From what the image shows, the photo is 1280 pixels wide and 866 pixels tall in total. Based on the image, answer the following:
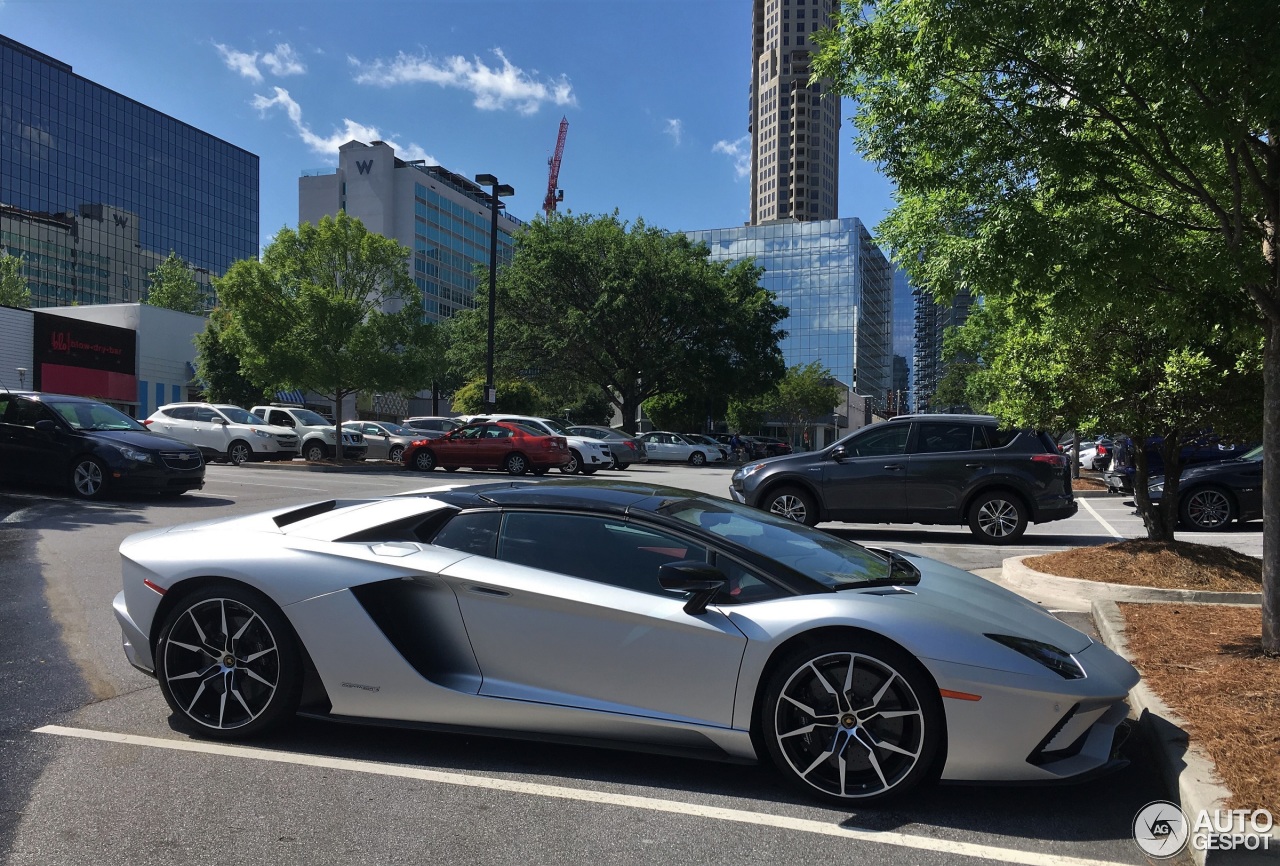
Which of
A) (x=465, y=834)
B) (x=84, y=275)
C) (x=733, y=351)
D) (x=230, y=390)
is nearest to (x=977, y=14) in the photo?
(x=465, y=834)

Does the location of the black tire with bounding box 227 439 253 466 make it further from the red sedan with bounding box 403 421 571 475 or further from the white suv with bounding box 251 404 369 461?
the red sedan with bounding box 403 421 571 475

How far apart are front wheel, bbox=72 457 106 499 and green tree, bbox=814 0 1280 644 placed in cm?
1218

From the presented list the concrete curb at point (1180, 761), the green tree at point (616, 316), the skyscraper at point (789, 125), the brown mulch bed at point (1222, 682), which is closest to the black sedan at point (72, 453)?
→ the brown mulch bed at point (1222, 682)

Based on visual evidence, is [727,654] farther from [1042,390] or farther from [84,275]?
[84,275]

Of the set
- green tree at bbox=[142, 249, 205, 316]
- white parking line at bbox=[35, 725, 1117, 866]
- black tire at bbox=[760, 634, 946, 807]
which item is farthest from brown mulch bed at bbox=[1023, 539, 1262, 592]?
green tree at bbox=[142, 249, 205, 316]

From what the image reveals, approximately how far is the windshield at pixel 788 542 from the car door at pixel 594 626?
0.91ft

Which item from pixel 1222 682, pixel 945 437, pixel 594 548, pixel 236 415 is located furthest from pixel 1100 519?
pixel 236 415

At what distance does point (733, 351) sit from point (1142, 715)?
41171mm

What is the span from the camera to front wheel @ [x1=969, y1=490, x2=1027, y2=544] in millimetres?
11438

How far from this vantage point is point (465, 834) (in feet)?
10.3

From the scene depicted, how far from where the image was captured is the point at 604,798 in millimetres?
3465

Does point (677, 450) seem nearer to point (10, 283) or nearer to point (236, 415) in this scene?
point (236, 415)

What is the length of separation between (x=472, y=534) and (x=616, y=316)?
122ft

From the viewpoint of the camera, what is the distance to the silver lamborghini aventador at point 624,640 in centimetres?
334
